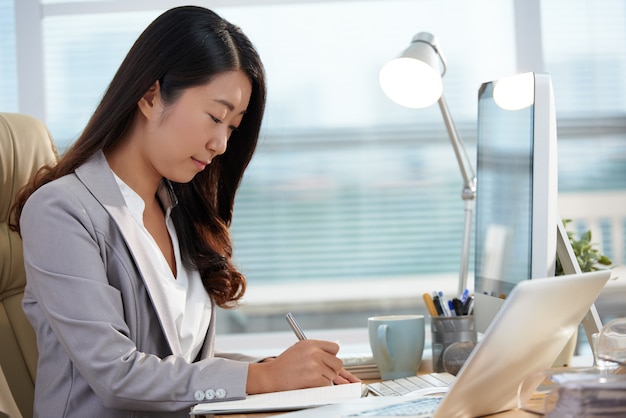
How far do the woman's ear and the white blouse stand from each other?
130mm

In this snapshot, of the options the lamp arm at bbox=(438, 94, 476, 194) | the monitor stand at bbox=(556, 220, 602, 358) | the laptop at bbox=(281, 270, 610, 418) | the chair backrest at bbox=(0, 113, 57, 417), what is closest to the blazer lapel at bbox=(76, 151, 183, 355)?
the chair backrest at bbox=(0, 113, 57, 417)

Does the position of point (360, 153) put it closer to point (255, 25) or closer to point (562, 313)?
point (255, 25)

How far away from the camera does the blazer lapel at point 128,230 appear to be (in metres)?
1.28

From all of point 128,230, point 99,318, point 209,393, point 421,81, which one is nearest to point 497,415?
point 209,393

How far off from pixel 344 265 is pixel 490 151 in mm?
1657

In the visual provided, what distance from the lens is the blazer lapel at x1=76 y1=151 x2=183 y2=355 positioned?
50.3 inches

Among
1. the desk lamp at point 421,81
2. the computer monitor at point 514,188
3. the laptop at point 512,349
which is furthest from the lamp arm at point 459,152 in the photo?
the laptop at point 512,349

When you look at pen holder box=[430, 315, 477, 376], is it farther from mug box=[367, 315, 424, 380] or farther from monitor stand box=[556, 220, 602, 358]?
monitor stand box=[556, 220, 602, 358]

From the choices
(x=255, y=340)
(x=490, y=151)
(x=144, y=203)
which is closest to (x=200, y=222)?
(x=144, y=203)

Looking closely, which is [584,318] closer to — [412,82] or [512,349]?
[512,349]

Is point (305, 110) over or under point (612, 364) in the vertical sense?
over

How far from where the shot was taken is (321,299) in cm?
304

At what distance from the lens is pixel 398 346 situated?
133 cm

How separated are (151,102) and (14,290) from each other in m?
0.48
